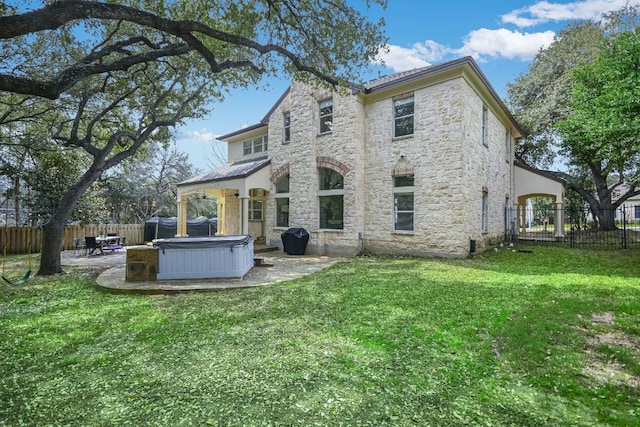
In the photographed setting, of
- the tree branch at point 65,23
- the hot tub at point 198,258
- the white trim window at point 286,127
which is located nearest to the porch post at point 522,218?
the white trim window at point 286,127

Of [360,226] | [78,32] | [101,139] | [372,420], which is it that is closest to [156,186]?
[101,139]

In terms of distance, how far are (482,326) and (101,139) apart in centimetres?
1590

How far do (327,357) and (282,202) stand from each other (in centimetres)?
1169

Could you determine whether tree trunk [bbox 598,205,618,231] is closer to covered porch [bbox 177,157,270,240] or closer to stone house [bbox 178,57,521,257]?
stone house [bbox 178,57,521,257]

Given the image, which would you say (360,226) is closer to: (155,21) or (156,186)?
(155,21)

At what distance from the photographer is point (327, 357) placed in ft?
11.6

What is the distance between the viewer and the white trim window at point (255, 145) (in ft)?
57.4

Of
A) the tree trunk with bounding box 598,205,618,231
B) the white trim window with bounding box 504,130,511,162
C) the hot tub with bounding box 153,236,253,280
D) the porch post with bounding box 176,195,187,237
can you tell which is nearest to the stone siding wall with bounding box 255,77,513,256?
the white trim window with bounding box 504,130,511,162

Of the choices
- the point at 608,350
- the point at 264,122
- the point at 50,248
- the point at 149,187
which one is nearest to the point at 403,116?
the point at 264,122

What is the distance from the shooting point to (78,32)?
9.69m

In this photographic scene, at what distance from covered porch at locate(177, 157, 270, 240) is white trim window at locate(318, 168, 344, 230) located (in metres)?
2.94

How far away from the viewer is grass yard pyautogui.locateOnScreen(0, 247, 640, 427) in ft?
8.36

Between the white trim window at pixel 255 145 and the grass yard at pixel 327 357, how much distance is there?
12099 mm

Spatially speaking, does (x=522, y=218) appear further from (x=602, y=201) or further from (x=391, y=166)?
(x=391, y=166)
